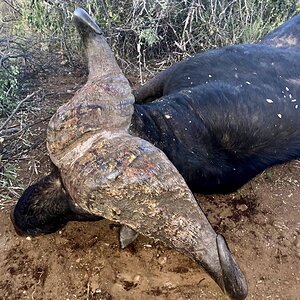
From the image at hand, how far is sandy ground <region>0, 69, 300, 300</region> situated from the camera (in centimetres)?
248

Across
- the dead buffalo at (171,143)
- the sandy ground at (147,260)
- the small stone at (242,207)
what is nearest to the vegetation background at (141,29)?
the dead buffalo at (171,143)

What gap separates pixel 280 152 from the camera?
3.00 metres

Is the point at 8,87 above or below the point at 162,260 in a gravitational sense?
above

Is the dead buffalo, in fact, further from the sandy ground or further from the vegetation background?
the vegetation background

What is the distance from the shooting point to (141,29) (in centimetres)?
459

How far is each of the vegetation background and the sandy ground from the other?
1915mm

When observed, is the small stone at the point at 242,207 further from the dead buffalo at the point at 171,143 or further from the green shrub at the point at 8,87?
the green shrub at the point at 8,87

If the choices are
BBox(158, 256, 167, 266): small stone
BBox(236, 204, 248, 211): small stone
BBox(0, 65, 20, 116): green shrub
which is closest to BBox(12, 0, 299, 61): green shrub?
BBox(0, 65, 20, 116): green shrub

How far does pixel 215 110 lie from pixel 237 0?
240cm

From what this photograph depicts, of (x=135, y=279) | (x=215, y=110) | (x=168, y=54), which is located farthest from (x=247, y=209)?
(x=168, y=54)

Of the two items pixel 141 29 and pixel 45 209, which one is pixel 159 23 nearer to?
pixel 141 29

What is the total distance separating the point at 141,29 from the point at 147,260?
2609mm

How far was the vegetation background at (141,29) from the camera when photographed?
454 cm

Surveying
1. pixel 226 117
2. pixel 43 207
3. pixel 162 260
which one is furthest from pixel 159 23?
pixel 43 207
